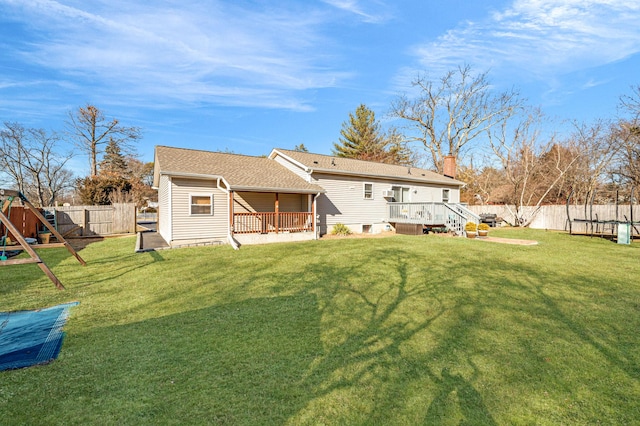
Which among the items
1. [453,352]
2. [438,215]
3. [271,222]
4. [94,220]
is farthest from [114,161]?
[453,352]

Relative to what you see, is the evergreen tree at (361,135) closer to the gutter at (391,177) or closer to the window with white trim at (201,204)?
the gutter at (391,177)

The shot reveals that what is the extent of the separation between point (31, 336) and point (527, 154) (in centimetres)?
2866

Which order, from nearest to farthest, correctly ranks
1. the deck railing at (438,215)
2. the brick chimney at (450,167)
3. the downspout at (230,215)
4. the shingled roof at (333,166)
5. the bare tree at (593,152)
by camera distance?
the downspout at (230,215), the deck railing at (438,215), the shingled roof at (333,166), the bare tree at (593,152), the brick chimney at (450,167)

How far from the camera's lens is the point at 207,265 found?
27.7 feet

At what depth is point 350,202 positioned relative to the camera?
54.0 ft

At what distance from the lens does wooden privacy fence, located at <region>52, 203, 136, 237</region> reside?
16.6 metres

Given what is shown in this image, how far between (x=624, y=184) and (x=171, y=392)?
3168cm

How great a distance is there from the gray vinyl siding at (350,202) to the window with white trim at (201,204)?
210 inches

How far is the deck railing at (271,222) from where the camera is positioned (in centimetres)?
1292

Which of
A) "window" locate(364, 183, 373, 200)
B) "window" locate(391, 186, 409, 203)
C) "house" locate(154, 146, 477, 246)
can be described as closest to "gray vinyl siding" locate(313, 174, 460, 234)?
"house" locate(154, 146, 477, 246)

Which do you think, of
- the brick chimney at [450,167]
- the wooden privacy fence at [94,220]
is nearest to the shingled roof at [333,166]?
the brick chimney at [450,167]

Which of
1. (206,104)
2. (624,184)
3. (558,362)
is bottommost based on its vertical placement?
(558,362)

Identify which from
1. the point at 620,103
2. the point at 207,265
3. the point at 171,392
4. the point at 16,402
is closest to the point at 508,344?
the point at 171,392

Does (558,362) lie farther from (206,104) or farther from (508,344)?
(206,104)
